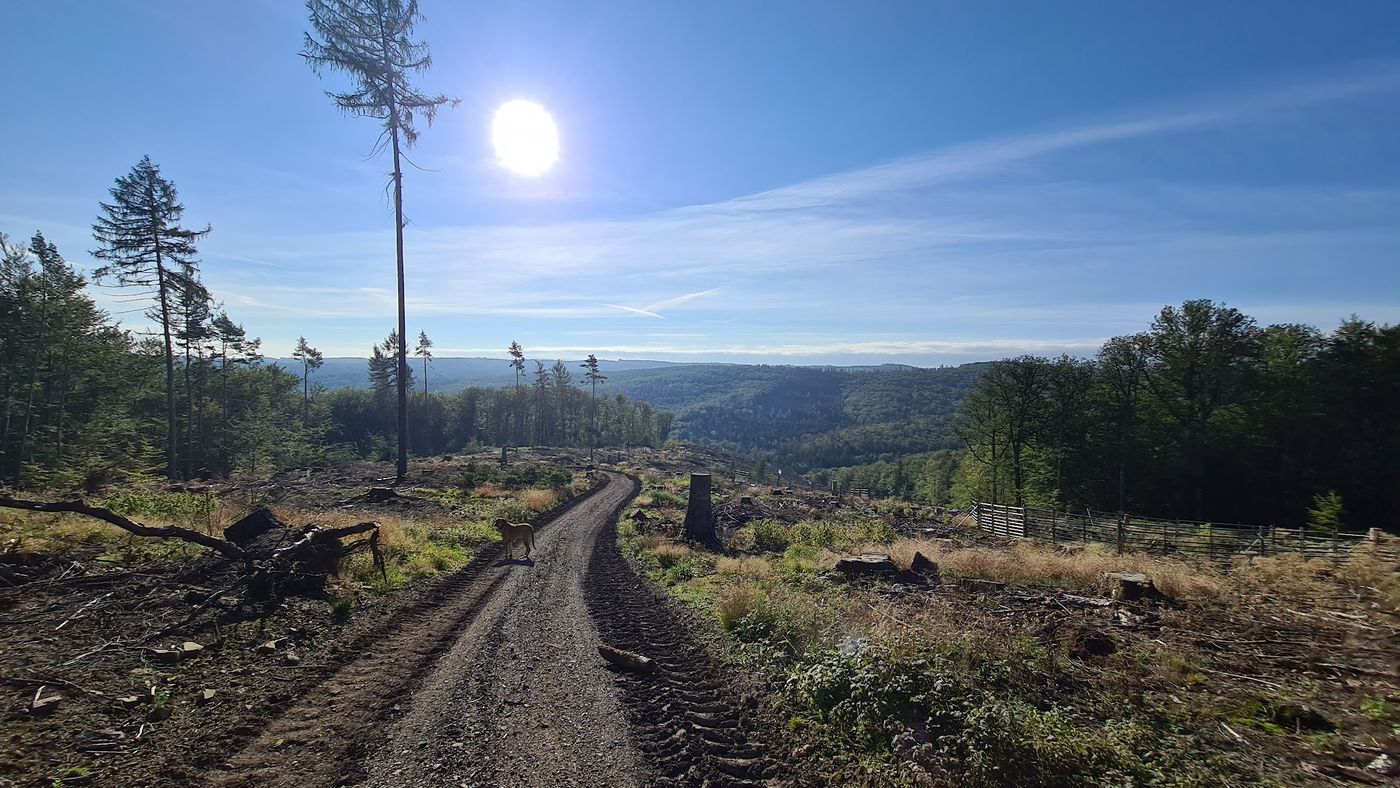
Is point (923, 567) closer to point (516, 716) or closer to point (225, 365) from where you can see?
point (516, 716)

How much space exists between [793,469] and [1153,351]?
140693 mm

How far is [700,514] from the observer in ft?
58.5

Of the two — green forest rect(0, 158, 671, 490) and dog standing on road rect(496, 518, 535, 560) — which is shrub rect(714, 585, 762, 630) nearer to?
dog standing on road rect(496, 518, 535, 560)

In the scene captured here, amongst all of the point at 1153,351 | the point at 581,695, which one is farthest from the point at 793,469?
the point at 581,695

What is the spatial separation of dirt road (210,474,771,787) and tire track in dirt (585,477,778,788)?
0.06 feet

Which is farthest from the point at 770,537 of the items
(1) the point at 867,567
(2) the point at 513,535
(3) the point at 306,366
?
(3) the point at 306,366

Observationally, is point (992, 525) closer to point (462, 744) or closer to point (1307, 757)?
point (1307, 757)

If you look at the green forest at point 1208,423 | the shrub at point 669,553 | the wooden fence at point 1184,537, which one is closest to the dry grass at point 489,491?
the shrub at point 669,553

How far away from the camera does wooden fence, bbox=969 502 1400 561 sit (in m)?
16.4

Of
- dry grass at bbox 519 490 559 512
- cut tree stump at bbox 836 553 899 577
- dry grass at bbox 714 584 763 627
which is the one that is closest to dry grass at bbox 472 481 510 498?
dry grass at bbox 519 490 559 512

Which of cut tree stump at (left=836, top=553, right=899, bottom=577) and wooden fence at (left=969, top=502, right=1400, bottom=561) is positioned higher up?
cut tree stump at (left=836, top=553, right=899, bottom=577)

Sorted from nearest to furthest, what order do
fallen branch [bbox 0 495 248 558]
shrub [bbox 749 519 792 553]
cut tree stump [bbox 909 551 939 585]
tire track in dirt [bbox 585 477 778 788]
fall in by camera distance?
tire track in dirt [bbox 585 477 778 788] → fallen branch [bbox 0 495 248 558] → cut tree stump [bbox 909 551 939 585] → shrub [bbox 749 519 792 553]

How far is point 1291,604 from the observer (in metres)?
8.45

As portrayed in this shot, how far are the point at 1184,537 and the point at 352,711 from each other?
24.4m
